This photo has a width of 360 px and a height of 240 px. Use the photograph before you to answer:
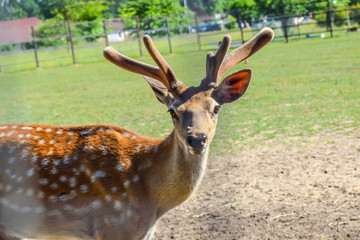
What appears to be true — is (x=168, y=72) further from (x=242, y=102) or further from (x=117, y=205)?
(x=242, y=102)

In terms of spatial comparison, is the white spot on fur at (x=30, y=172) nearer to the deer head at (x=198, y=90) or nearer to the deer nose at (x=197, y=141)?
the deer head at (x=198, y=90)

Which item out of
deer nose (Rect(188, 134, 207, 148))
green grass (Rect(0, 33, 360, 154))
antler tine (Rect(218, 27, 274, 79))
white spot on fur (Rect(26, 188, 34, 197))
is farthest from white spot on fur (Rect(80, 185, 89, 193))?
green grass (Rect(0, 33, 360, 154))

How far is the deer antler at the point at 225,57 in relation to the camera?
310 centimetres

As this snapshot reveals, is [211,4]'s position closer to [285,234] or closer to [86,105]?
[285,234]

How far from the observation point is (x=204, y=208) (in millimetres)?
4227

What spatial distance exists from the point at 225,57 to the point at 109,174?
1.11 metres

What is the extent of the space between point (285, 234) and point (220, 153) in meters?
2.17

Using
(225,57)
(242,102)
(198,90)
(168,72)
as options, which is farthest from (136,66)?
(242,102)

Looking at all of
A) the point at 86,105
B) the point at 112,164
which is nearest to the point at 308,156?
the point at 112,164

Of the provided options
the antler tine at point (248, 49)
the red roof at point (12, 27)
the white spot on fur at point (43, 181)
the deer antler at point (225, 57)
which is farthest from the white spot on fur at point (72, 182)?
the red roof at point (12, 27)

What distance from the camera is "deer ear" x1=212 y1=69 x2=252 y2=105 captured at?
311cm

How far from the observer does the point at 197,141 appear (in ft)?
8.75

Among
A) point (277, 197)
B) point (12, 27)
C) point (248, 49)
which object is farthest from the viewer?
point (12, 27)

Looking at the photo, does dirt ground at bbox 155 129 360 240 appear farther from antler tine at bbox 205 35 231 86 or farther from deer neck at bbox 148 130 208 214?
antler tine at bbox 205 35 231 86
